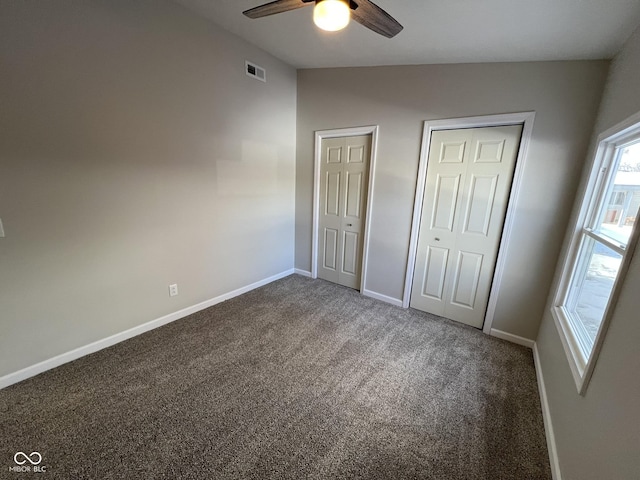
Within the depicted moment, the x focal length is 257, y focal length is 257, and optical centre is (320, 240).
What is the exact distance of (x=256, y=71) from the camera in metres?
2.86

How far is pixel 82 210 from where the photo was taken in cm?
191

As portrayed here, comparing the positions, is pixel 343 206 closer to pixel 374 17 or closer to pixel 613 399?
pixel 374 17

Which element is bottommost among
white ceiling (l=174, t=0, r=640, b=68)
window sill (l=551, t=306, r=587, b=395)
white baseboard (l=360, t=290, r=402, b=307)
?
white baseboard (l=360, t=290, r=402, b=307)

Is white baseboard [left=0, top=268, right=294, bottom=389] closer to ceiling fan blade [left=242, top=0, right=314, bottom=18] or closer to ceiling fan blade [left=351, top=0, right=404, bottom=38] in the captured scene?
ceiling fan blade [left=242, top=0, right=314, bottom=18]

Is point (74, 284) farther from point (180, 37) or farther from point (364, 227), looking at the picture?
point (364, 227)

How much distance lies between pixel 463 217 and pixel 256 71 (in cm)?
273

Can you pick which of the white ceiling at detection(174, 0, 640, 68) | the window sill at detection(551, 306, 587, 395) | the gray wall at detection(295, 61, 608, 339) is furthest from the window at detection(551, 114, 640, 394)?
the white ceiling at detection(174, 0, 640, 68)

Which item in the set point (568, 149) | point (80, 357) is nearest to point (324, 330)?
point (80, 357)

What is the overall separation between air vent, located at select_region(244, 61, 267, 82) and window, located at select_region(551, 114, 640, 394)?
9.97ft

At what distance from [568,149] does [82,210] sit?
381 cm

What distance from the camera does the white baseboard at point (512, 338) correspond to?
7.97 ft

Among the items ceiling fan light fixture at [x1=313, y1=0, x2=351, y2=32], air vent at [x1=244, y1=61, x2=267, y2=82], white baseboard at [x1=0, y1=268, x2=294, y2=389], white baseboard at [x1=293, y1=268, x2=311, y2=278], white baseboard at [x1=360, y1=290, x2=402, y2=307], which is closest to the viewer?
ceiling fan light fixture at [x1=313, y1=0, x2=351, y2=32]

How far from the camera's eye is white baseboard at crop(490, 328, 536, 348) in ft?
7.97

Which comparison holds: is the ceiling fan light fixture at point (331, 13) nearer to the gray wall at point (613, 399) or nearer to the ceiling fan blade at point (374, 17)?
the ceiling fan blade at point (374, 17)
